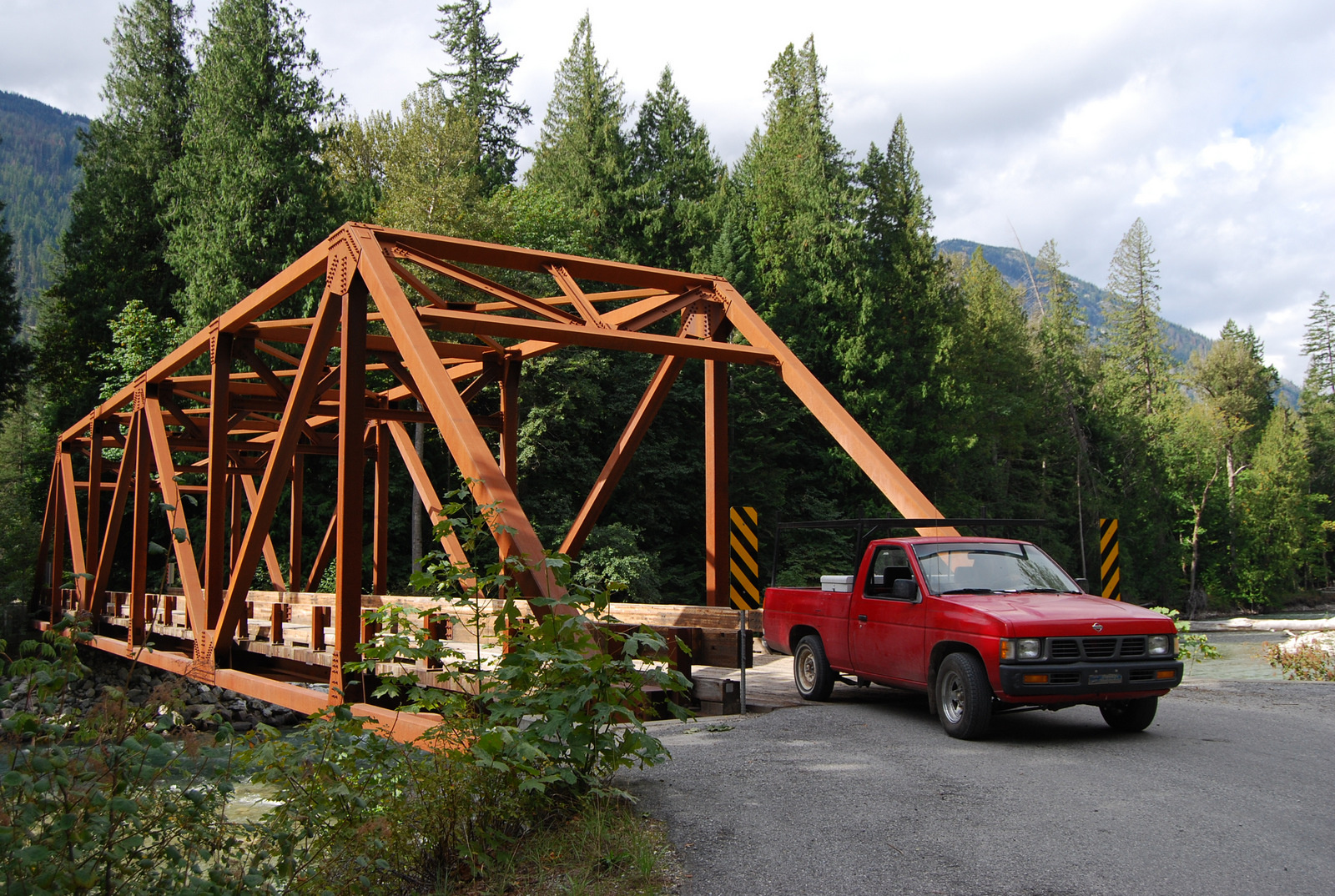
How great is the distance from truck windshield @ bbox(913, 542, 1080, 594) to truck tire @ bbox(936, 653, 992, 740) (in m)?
0.74

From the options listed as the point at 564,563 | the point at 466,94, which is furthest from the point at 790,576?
the point at 466,94

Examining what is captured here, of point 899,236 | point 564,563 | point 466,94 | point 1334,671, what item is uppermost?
point 466,94

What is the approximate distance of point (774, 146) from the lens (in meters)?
45.1

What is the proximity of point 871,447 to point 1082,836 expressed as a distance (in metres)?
4.64

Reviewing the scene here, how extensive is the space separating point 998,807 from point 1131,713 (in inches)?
114

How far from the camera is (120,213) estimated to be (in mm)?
34844

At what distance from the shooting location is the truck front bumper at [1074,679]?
6859mm

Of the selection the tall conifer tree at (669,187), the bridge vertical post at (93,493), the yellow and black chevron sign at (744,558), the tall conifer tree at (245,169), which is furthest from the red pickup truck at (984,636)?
the tall conifer tree at (669,187)

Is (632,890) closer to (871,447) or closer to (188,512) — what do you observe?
(871,447)

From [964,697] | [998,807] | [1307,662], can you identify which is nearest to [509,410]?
[964,697]

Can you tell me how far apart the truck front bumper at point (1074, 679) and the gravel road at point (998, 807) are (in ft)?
1.38

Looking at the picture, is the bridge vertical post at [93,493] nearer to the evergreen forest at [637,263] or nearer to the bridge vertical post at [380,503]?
the bridge vertical post at [380,503]

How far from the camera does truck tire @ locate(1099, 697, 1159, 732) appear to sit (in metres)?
7.57

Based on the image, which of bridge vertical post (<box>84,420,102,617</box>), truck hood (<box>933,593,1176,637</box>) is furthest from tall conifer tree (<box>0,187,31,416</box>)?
truck hood (<box>933,593,1176,637</box>)
